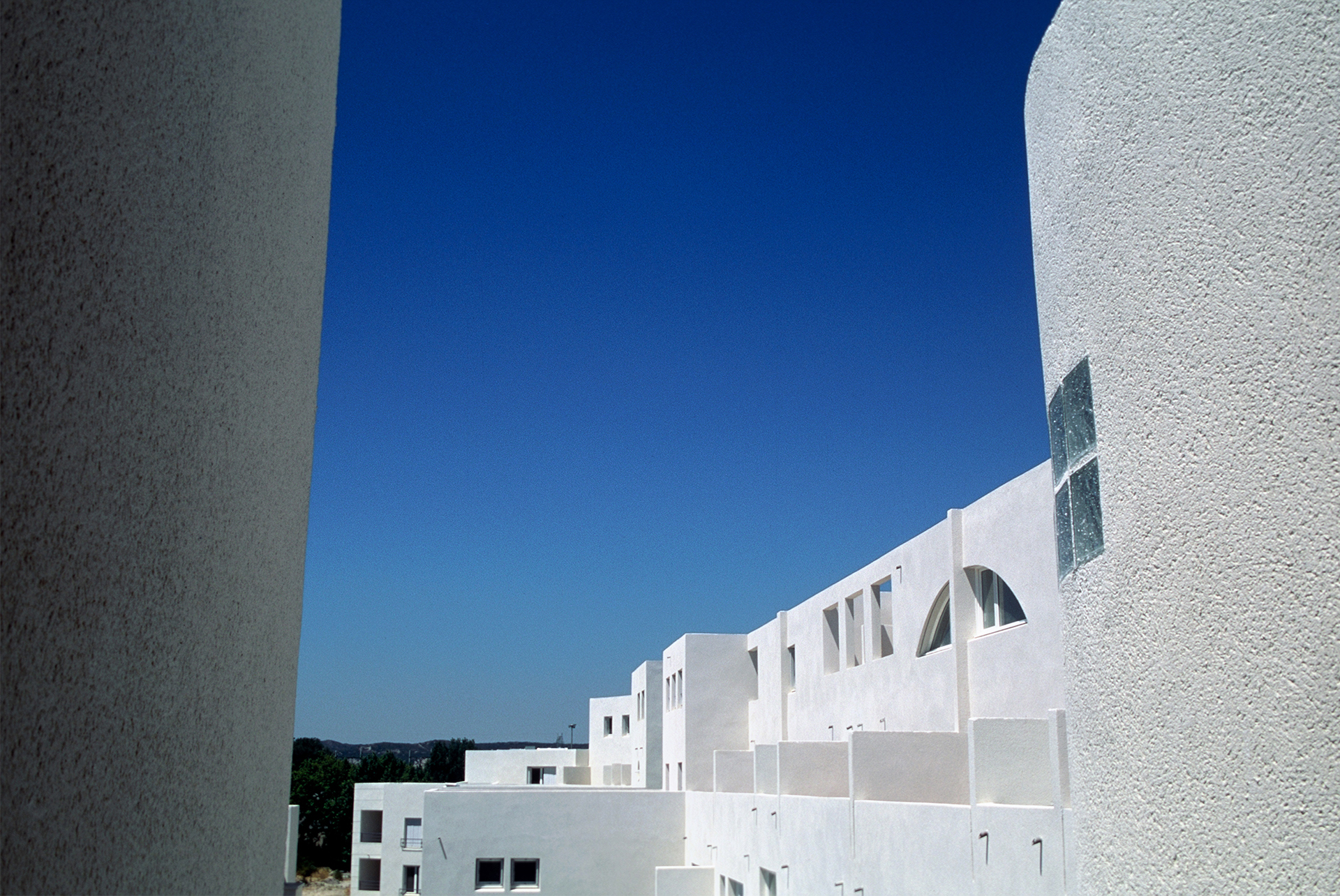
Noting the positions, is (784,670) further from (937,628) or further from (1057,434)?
(1057,434)

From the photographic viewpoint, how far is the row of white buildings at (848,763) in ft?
36.2

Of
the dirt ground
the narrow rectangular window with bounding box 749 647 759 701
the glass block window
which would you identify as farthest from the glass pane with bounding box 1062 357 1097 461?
the dirt ground

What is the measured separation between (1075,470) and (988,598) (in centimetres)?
1366

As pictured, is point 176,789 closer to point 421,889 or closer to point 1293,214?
point 1293,214

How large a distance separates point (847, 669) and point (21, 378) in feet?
73.3

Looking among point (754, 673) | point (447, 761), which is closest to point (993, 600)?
point (754, 673)

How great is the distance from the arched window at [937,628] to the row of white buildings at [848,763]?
4 centimetres

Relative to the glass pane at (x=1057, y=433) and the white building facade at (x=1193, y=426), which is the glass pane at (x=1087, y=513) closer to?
the white building facade at (x=1193, y=426)

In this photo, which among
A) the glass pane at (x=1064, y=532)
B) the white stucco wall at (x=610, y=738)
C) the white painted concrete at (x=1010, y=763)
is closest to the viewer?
the glass pane at (x=1064, y=532)

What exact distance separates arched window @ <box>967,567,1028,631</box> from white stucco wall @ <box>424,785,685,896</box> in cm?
1330

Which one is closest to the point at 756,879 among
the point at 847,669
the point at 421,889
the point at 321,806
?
the point at 847,669

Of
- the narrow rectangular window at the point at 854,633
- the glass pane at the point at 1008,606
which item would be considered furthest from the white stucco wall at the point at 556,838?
the glass pane at the point at 1008,606

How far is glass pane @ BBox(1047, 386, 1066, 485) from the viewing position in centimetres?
397

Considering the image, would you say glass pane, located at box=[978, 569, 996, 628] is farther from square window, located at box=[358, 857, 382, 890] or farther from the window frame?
square window, located at box=[358, 857, 382, 890]
